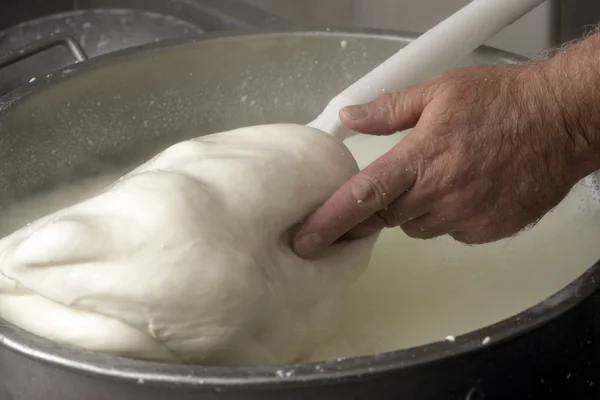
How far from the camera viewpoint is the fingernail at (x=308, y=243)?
1.96 feet

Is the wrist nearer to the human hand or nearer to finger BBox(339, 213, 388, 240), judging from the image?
the human hand

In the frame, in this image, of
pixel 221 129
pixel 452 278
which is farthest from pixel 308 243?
pixel 221 129

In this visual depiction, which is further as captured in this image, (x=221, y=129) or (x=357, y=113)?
(x=221, y=129)

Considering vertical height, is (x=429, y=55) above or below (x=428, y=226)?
above

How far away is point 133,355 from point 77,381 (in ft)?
0.18

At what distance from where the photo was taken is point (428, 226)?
2.10 ft

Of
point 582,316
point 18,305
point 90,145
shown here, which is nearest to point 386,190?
point 582,316

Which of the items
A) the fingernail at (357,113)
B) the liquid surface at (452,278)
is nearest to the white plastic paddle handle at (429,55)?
the fingernail at (357,113)

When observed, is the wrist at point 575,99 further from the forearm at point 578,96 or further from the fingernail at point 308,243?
the fingernail at point 308,243

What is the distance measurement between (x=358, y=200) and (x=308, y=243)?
0.05 m

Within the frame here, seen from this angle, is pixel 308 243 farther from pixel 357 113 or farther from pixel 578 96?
pixel 578 96

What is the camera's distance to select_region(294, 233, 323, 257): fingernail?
597 mm

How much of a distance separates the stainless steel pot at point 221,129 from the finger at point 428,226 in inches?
5.7

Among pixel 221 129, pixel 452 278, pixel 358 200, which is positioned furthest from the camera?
pixel 221 129
